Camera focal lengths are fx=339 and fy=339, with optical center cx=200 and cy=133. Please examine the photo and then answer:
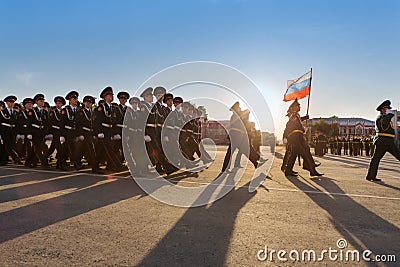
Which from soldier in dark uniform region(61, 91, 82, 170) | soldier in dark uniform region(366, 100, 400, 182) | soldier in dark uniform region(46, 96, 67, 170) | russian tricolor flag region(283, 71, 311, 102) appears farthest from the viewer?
russian tricolor flag region(283, 71, 311, 102)

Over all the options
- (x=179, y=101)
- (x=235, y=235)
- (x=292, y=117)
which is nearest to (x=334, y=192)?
(x=292, y=117)

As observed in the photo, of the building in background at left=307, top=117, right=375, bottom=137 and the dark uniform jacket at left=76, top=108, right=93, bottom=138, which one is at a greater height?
the building in background at left=307, top=117, right=375, bottom=137

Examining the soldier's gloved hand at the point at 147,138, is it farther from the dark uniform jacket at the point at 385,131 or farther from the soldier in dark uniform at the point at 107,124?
the dark uniform jacket at the point at 385,131

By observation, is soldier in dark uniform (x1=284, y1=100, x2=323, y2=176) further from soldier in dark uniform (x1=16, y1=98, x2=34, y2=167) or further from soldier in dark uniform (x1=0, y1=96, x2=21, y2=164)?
soldier in dark uniform (x1=0, y1=96, x2=21, y2=164)

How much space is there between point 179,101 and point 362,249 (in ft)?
28.7

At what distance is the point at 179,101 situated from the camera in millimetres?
11539

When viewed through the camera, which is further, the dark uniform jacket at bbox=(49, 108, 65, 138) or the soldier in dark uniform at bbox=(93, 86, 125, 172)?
the dark uniform jacket at bbox=(49, 108, 65, 138)

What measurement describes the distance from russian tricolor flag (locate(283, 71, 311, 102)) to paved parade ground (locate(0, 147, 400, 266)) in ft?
47.7

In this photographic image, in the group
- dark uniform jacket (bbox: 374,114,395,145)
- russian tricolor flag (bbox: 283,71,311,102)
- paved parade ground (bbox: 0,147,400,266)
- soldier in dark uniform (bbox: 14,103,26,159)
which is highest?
russian tricolor flag (bbox: 283,71,311,102)

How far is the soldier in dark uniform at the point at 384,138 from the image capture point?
8.60m

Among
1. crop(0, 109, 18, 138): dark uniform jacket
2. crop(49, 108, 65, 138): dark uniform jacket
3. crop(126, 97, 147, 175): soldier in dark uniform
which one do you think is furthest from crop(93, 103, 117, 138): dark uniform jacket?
crop(0, 109, 18, 138): dark uniform jacket

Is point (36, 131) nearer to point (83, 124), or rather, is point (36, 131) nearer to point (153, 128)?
point (83, 124)

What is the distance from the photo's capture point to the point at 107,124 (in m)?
9.07

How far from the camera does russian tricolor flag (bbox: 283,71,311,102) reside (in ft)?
68.0
